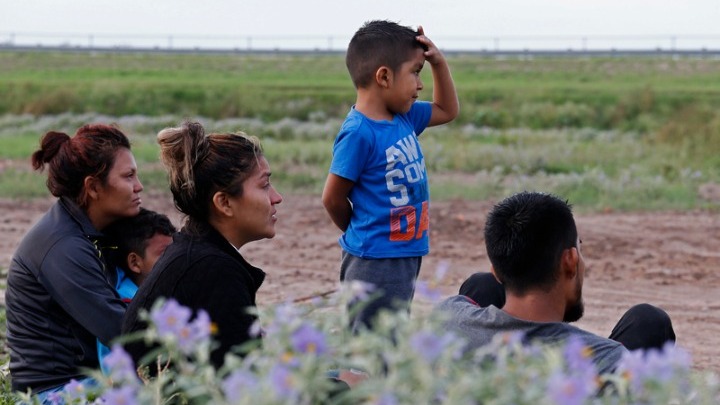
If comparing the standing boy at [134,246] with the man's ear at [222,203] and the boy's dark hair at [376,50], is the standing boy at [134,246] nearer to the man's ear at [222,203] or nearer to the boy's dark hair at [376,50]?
the man's ear at [222,203]

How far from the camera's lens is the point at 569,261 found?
11.1ft

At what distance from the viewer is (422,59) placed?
193 inches

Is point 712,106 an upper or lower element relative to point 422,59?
lower

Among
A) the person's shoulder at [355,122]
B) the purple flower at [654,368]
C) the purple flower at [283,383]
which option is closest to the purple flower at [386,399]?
the purple flower at [283,383]

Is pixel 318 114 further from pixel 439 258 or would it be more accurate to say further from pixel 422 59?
pixel 422 59

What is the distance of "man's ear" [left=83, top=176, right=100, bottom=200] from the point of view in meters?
4.25

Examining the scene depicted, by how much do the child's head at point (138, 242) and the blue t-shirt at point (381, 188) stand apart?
71cm

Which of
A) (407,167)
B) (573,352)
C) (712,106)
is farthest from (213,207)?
(712,106)

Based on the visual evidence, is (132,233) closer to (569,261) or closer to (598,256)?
(569,261)

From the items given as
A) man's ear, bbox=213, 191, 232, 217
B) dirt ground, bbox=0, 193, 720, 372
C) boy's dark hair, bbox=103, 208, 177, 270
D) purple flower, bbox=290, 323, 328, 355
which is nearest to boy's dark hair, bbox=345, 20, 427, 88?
boy's dark hair, bbox=103, 208, 177, 270

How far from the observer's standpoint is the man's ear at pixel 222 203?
369cm

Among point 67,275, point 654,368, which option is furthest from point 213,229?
point 654,368

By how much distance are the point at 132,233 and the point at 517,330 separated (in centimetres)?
173

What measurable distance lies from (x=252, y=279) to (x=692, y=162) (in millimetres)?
13044
